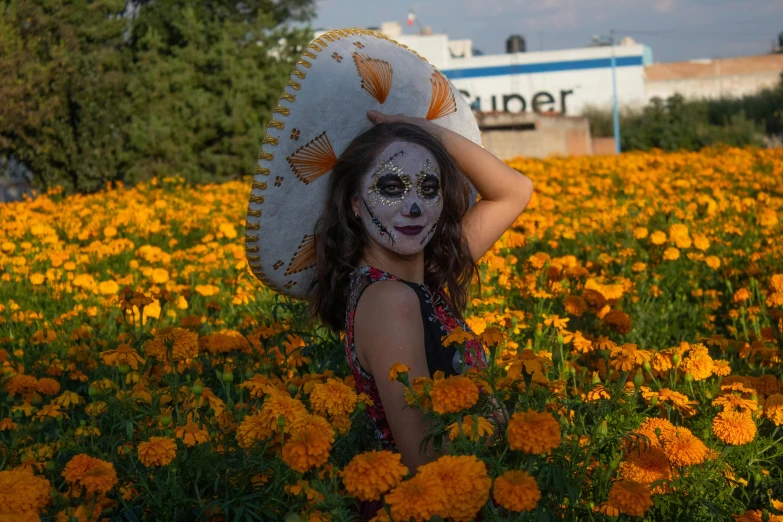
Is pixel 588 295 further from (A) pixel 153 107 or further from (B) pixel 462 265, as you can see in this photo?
(A) pixel 153 107

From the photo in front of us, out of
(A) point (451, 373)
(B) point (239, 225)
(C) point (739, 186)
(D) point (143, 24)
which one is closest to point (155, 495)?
(A) point (451, 373)

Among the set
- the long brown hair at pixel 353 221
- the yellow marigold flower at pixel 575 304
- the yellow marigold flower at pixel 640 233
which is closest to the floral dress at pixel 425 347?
→ the long brown hair at pixel 353 221

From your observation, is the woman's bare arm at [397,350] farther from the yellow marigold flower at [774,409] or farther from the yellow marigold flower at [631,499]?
the yellow marigold flower at [774,409]

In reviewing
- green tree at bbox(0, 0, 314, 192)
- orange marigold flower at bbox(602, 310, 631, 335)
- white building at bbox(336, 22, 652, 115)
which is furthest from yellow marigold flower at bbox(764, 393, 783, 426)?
white building at bbox(336, 22, 652, 115)

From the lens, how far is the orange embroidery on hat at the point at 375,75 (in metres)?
2.55

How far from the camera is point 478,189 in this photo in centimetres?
280

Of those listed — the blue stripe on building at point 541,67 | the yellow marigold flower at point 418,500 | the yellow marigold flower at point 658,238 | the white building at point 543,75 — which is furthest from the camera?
the blue stripe on building at point 541,67

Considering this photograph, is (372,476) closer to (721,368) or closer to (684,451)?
(684,451)

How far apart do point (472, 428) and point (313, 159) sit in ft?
3.32

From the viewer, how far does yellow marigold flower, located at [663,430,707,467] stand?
219 centimetres

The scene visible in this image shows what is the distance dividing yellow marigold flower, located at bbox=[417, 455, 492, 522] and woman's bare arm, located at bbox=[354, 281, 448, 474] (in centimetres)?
47

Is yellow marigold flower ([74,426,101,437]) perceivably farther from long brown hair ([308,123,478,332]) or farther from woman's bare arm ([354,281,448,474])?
woman's bare arm ([354,281,448,474])

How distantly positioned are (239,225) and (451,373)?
241 inches

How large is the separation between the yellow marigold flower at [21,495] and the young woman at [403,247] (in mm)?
729
